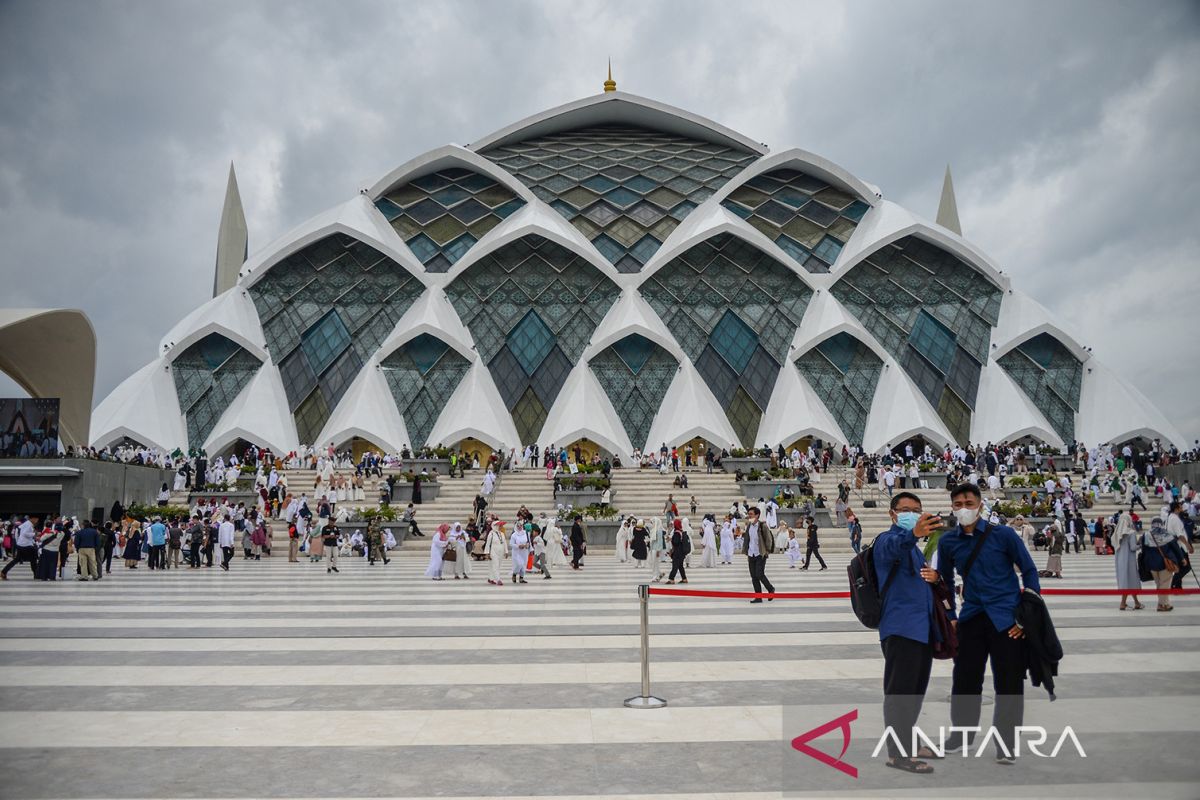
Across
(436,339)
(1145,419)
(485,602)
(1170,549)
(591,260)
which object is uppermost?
(591,260)

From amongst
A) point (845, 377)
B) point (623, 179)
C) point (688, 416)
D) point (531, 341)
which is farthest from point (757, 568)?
point (623, 179)

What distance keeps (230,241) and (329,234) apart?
529 inches

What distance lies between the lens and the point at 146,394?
36.8m

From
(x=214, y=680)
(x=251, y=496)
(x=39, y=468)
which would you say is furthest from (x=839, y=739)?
(x=39, y=468)

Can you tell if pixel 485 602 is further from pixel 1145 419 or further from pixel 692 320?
pixel 1145 419

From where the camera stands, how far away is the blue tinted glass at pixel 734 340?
40.1 meters

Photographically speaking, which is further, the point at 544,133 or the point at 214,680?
the point at 544,133

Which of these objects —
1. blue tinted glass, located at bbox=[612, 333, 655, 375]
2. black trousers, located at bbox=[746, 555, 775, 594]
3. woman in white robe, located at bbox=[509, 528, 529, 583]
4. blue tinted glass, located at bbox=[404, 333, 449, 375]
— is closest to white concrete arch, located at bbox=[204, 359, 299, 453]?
blue tinted glass, located at bbox=[404, 333, 449, 375]

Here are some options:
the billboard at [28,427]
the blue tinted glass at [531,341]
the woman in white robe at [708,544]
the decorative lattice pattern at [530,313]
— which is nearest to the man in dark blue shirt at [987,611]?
the woman in white robe at [708,544]

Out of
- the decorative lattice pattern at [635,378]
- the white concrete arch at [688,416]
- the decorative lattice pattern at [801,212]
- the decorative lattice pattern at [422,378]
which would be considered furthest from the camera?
the decorative lattice pattern at [801,212]

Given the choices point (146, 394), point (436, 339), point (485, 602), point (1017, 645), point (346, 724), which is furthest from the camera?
point (436, 339)

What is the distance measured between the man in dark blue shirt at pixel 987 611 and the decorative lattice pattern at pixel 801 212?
3973 centimetres

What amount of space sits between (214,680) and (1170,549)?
10.1 meters

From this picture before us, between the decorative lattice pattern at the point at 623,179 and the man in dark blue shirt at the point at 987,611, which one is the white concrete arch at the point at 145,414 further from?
the man in dark blue shirt at the point at 987,611
